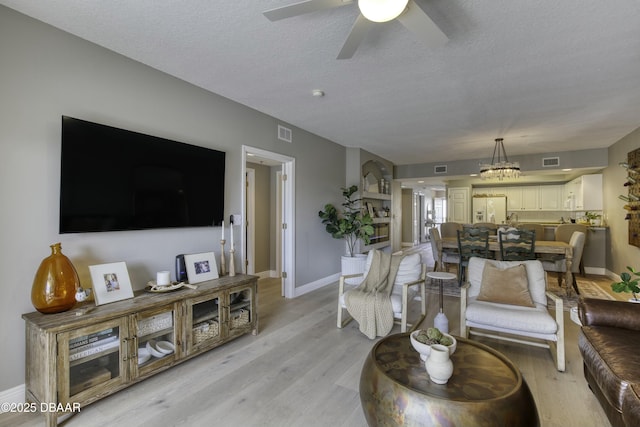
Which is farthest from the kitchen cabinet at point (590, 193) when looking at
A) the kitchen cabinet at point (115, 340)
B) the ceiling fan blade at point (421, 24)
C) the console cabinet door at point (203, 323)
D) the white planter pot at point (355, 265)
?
the console cabinet door at point (203, 323)

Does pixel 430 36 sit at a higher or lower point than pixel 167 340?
higher

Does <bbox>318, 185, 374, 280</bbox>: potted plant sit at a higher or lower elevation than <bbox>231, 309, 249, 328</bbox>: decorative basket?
higher

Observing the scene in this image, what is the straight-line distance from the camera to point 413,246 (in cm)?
1138

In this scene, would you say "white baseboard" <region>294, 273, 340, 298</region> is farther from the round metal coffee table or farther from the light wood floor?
the round metal coffee table

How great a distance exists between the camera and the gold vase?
1.95 meters

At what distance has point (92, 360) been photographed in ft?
6.68

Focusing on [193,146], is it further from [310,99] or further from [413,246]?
[413,246]

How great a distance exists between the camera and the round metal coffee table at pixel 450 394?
1362 millimetres

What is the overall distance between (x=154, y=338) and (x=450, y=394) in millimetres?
2192

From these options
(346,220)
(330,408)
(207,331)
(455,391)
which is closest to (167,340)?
(207,331)

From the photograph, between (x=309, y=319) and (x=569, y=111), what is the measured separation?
13.8ft

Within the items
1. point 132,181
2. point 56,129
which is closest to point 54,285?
point 132,181

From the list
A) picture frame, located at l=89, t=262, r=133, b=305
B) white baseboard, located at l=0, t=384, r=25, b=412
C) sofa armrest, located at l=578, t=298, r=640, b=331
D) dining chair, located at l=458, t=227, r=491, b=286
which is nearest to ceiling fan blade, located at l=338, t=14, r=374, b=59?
picture frame, located at l=89, t=262, r=133, b=305

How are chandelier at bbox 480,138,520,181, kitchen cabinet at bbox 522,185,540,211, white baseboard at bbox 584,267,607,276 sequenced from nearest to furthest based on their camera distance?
chandelier at bbox 480,138,520,181
white baseboard at bbox 584,267,607,276
kitchen cabinet at bbox 522,185,540,211
